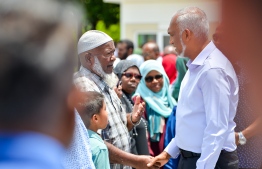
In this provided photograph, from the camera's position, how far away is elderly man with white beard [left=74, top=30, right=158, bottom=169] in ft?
→ 13.2

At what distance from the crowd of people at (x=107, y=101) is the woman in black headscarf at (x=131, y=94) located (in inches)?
0.4

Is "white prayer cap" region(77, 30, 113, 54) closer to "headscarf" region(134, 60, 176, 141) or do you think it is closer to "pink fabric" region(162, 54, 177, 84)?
"headscarf" region(134, 60, 176, 141)

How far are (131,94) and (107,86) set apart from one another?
1421mm

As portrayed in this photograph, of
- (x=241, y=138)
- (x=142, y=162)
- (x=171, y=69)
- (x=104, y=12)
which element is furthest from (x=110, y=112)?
(x=104, y=12)

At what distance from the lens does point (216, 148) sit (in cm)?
361

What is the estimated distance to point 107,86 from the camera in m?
4.18

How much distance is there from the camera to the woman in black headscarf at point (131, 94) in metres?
4.89

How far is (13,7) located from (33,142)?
257 millimetres

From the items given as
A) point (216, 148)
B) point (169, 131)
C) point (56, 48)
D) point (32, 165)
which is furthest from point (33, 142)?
point (169, 131)

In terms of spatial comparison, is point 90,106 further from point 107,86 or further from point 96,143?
point 107,86

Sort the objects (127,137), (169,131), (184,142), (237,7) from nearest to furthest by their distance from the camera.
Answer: (237,7)
(184,142)
(127,137)
(169,131)

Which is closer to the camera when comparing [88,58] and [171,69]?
[88,58]

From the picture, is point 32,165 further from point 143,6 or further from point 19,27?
point 143,6

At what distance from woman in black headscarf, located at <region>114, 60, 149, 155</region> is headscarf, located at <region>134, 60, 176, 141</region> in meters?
0.32
